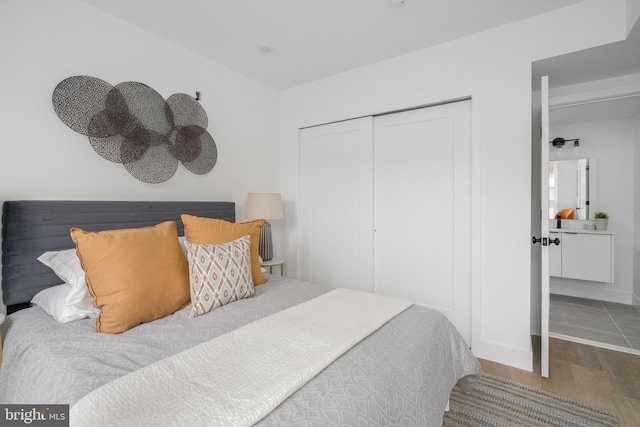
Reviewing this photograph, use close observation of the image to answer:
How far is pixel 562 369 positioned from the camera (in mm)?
2141

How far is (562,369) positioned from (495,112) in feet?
6.57

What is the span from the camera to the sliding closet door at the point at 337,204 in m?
2.98

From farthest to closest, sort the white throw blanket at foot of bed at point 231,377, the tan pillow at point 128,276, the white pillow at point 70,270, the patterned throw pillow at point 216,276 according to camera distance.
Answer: the patterned throw pillow at point 216,276 < the white pillow at point 70,270 < the tan pillow at point 128,276 < the white throw blanket at foot of bed at point 231,377

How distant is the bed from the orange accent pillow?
0.24 meters

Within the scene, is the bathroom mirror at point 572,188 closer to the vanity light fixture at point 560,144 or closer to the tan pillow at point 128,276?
the vanity light fixture at point 560,144

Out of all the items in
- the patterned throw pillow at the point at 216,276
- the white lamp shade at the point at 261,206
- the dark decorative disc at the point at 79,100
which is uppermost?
the dark decorative disc at the point at 79,100

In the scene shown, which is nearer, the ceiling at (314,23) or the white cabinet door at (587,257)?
the ceiling at (314,23)

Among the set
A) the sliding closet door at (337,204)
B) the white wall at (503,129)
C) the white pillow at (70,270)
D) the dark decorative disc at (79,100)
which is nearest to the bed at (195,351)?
the white pillow at (70,270)

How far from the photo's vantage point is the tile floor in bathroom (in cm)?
254

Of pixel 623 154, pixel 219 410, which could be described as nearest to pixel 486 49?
pixel 623 154

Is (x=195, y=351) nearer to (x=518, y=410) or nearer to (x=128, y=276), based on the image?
(x=128, y=276)

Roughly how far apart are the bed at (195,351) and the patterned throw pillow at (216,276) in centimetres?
6

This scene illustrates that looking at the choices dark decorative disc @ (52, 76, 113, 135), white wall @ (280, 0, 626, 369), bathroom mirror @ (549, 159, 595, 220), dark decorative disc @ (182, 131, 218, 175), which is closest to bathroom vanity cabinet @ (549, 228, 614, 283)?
bathroom mirror @ (549, 159, 595, 220)

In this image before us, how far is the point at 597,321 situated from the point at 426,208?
2.08 meters
